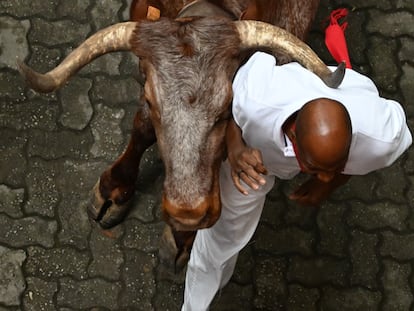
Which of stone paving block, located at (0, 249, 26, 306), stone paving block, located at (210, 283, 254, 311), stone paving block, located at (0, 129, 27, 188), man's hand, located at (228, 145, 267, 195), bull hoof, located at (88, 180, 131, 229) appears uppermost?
man's hand, located at (228, 145, 267, 195)

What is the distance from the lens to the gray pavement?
3.85 metres

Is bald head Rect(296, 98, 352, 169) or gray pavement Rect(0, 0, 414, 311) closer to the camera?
bald head Rect(296, 98, 352, 169)

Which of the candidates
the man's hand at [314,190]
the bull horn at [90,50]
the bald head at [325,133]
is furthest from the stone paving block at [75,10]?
the bald head at [325,133]

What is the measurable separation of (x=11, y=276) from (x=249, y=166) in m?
1.87

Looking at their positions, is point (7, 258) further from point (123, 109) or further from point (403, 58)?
point (403, 58)

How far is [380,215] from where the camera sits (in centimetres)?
399

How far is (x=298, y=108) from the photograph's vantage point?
7.59ft

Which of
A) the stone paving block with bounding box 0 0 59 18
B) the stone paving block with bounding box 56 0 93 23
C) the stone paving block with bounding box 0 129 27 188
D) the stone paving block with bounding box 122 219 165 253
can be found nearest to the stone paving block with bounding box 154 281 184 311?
the stone paving block with bounding box 122 219 165 253

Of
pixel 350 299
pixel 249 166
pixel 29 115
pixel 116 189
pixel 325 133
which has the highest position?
pixel 325 133

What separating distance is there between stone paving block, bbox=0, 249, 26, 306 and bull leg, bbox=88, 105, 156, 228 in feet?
1.47

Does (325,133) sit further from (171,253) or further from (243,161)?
(171,253)

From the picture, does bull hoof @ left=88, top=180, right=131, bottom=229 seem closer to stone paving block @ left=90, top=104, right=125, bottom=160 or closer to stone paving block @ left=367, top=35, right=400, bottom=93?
stone paving block @ left=90, top=104, right=125, bottom=160

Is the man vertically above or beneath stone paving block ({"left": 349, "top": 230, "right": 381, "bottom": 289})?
above

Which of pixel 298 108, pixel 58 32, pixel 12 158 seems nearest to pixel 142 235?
pixel 12 158
